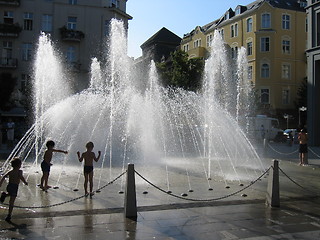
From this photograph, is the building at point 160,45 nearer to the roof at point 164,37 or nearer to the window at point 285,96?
the roof at point 164,37

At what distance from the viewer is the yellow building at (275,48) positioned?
142 feet

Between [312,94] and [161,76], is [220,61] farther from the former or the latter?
[312,94]

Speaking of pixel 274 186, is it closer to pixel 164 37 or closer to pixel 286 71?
pixel 286 71

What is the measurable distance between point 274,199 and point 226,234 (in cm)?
222

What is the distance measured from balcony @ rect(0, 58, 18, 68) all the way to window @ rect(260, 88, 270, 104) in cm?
2849

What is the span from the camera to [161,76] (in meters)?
42.0

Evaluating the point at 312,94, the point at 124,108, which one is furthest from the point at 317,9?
the point at 124,108

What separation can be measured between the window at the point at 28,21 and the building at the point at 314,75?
2719 cm

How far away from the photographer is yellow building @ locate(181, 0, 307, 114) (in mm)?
43156

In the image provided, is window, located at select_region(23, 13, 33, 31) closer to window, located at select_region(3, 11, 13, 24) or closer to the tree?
window, located at select_region(3, 11, 13, 24)

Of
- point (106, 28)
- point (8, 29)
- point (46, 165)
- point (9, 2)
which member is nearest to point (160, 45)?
point (106, 28)

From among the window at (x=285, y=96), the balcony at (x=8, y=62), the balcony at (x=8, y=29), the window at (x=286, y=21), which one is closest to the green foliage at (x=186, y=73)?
the window at (x=285, y=96)

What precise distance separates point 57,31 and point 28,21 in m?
3.15

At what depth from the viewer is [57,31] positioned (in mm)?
37562
